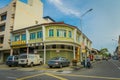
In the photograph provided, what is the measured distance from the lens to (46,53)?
36344mm

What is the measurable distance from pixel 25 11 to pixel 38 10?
6.39 m

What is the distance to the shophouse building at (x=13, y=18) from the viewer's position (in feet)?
144

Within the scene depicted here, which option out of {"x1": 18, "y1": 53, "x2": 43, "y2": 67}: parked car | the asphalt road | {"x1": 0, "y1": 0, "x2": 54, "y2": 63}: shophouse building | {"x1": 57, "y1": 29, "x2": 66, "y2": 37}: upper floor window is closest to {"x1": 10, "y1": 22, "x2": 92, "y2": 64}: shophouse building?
{"x1": 57, "y1": 29, "x2": 66, "y2": 37}: upper floor window

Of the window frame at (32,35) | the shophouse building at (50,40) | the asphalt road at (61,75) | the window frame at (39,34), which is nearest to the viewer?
the asphalt road at (61,75)

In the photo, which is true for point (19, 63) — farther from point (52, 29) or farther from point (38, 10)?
point (38, 10)

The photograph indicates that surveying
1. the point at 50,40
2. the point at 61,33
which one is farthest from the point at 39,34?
the point at 61,33

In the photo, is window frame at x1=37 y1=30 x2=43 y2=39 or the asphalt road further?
window frame at x1=37 y1=30 x2=43 y2=39

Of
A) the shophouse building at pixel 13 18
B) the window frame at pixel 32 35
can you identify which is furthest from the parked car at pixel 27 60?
the shophouse building at pixel 13 18

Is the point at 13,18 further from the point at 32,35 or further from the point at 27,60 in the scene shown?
the point at 27,60

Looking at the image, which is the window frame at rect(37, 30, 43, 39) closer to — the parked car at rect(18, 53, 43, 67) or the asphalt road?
the parked car at rect(18, 53, 43, 67)

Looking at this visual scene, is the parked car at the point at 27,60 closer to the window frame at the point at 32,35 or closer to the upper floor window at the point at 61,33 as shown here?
the upper floor window at the point at 61,33

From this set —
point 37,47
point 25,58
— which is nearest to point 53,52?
point 37,47

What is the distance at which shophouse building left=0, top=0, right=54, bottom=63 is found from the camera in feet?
144

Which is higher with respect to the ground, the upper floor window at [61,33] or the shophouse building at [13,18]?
the shophouse building at [13,18]
